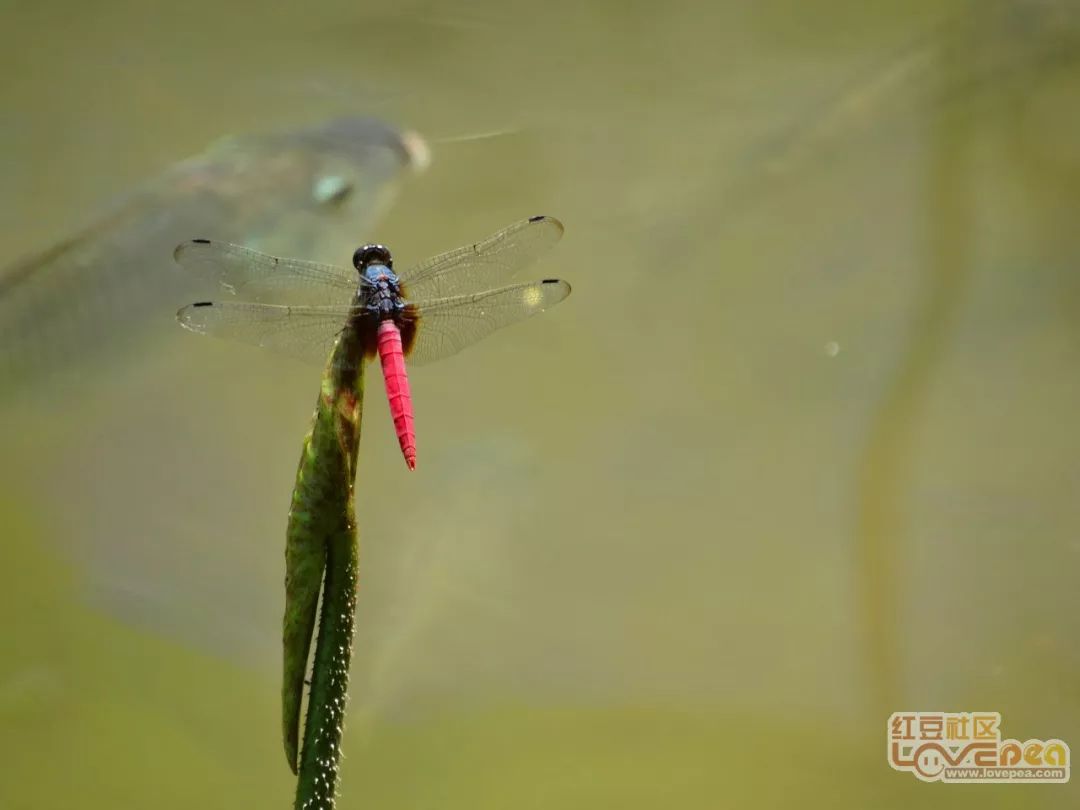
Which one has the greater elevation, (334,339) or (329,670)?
(334,339)

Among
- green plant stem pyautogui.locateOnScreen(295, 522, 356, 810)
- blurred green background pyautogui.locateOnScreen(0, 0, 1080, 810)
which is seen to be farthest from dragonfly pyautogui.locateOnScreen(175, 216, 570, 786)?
blurred green background pyautogui.locateOnScreen(0, 0, 1080, 810)

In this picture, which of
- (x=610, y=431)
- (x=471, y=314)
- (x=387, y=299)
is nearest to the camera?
(x=387, y=299)

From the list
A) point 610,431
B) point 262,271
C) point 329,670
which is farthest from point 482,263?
point 610,431

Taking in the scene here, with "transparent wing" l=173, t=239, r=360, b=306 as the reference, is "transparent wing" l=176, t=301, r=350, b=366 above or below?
below

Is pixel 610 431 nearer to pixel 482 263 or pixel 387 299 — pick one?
pixel 482 263

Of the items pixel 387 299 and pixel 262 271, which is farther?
pixel 262 271

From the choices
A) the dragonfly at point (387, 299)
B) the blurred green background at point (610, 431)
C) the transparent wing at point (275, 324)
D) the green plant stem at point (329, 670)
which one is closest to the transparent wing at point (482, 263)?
the dragonfly at point (387, 299)

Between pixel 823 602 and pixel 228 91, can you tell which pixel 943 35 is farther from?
pixel 228 91

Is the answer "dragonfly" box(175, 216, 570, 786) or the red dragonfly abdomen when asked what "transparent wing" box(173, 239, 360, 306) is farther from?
the red dragonfly abdomen
